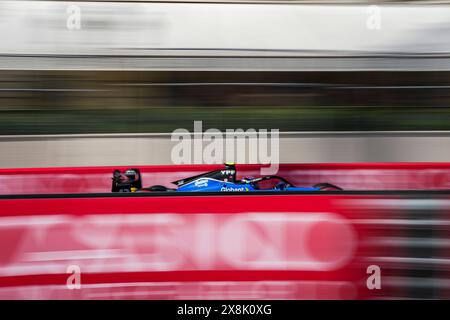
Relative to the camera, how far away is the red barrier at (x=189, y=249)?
3631mm

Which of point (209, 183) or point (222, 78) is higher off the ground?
point (222, 78)

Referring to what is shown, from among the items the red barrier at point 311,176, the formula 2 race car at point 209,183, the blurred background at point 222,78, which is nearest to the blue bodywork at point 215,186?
the formula 2 race car at point 209,183

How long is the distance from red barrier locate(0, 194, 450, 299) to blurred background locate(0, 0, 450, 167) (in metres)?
6.76

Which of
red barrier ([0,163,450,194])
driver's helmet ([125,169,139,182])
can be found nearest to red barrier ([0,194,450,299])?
driver's helmet ([125,169,139,182])

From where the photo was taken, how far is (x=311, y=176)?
7391mm

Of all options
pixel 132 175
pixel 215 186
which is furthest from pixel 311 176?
pixel 132 175

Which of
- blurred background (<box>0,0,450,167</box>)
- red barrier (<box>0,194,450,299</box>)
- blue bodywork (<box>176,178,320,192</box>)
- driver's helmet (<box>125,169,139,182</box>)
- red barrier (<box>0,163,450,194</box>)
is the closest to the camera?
red barrier (<box>0,194,450,299</box>)

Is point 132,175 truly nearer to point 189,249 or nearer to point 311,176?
point 311,176

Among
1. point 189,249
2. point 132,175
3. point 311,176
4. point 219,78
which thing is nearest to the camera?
point 189,249

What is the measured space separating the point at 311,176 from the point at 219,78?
3.75 metres

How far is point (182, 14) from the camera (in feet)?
34.9

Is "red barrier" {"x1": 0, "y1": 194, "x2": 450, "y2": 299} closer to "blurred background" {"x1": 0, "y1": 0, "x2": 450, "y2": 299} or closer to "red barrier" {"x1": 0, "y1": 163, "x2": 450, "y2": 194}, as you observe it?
"red barrier" {"x1": 0, "y1": 163, "x2": 450, "y2": 194}

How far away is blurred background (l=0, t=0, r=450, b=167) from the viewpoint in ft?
33.9

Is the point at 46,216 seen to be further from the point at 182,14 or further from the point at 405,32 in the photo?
the point at 405,32
